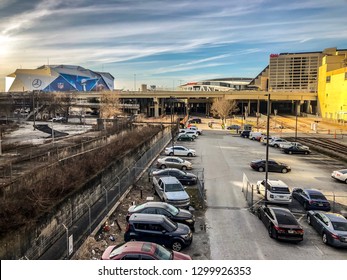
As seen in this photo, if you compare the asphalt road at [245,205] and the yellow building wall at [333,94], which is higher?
the yellow building wall at [333,94]

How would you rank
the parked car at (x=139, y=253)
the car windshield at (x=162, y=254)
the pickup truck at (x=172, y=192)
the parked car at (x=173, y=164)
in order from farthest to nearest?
the parked car at (x=173, y=164)
the pickup truck at (x=172, y=192)
the car windshield at (x=162, y=254)
the parked car at (x=139, y=253)

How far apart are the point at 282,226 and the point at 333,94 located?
7044 centimetres

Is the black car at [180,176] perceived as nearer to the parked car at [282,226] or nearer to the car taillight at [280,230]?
the parked car at [282,226]

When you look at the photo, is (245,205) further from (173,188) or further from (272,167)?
(272,167)

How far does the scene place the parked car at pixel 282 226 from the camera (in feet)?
35.9

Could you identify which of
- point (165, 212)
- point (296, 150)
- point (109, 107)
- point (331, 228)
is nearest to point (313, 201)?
point (331, 228)

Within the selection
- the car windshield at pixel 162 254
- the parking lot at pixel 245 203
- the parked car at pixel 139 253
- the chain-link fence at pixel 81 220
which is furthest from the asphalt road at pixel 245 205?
the chain-link fence at pixel 81 220

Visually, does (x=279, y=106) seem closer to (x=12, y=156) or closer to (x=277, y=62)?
(x=277, y=62)

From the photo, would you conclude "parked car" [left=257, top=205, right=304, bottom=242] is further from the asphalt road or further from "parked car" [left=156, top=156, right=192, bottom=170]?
"parked car" [left=156, top=156, right=192, bottom=170]

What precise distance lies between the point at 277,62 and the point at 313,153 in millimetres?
119082

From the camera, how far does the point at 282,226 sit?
11.1m

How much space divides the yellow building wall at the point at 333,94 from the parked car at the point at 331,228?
57.2 m

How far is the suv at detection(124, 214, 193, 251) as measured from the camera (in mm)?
9977

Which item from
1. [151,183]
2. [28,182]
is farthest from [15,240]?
[151,183]
